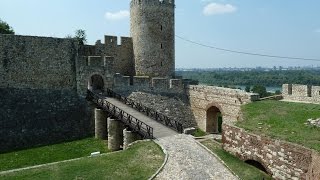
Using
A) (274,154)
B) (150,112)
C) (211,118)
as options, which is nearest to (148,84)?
(150,112)

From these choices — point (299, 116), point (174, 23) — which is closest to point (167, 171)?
point (299, 116)

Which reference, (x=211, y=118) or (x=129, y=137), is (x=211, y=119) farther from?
(x=129, y=137)

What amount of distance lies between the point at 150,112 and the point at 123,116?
2.11 metres

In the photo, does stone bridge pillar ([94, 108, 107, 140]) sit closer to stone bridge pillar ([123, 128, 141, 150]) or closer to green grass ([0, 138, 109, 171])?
green grass ([0, 138, 109, 171])

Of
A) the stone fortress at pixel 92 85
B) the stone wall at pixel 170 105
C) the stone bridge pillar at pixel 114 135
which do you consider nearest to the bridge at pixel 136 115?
the stone bridge pillar at pixel 114 135

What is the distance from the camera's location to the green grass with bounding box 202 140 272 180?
49.0ft

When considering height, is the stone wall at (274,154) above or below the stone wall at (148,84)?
below

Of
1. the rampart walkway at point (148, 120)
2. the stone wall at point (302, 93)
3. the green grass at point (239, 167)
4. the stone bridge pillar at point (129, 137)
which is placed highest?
the stone wall at point (302, 93)

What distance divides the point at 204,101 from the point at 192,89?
1.57m

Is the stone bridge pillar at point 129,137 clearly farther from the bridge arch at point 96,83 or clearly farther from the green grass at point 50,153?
the bridge arch at point 96,83

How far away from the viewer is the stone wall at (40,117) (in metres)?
21.7

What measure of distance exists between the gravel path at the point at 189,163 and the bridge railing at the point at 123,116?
4.58ft

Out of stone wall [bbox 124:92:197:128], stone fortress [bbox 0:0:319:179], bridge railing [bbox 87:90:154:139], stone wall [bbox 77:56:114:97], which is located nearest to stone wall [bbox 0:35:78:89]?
stone fortress [bbox 0:0:319:179]

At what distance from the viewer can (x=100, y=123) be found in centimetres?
2319
